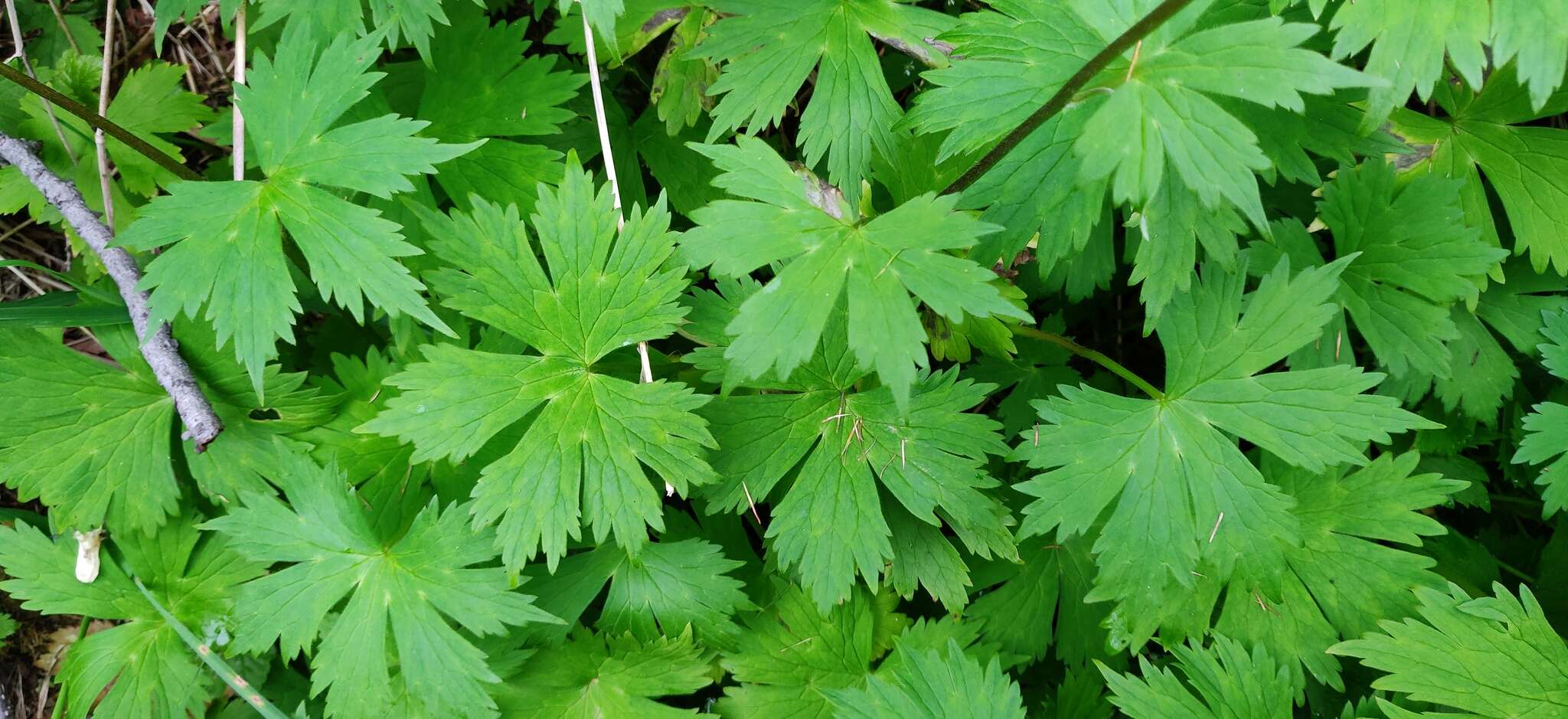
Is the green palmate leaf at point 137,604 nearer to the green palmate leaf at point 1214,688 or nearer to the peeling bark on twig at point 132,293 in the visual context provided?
the peeling bark on twig at point 132,293

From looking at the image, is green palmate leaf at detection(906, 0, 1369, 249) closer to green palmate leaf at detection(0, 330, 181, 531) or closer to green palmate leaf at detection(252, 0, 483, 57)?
green palmate leaf at detection(252, 0, 483, 57)

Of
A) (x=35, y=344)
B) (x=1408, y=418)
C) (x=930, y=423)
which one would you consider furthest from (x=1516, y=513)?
(x=35, y=344)

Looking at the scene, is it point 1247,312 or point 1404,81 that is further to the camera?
point 1247,312

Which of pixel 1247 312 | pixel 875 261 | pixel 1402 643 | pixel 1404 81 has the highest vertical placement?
pixel 1404 81

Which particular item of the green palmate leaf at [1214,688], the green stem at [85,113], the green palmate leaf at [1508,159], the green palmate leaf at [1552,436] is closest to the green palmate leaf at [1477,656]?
the green palmate leaf at [1214,688]

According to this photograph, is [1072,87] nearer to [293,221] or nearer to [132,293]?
[293,221]

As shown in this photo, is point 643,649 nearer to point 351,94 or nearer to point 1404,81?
point 351,94

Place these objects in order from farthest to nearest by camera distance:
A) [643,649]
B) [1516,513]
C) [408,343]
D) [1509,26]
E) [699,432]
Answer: [1516,513] < [408,343] < [643,649] < [699,432] < [1509,26]
